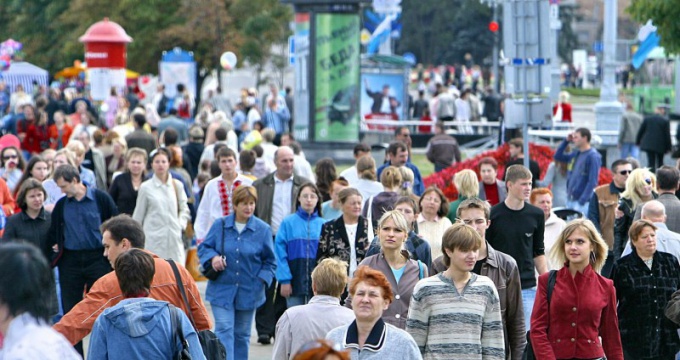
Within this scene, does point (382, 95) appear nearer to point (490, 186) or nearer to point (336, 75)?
point (336, 75)

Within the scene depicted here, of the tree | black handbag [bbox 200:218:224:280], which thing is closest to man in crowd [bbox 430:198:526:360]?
black handbag [bbox 200:218:224:280]

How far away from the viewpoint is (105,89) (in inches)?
1388

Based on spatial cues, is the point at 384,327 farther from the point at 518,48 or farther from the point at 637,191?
the point at 518,48

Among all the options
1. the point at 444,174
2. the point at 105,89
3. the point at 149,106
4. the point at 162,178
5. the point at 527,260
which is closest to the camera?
the point at 527,260

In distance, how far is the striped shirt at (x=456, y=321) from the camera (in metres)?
7.59

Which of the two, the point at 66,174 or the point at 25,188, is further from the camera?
the point at 25,188

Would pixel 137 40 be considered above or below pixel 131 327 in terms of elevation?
above

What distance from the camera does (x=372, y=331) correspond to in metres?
6.62

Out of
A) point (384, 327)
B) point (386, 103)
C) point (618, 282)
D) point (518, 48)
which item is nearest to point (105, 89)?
point (386, 103)

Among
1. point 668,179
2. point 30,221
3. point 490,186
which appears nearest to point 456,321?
point 668,179

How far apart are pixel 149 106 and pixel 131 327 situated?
2608cm

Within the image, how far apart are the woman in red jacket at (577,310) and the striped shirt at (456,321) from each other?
0.83 metres

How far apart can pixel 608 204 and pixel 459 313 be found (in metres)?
6.24

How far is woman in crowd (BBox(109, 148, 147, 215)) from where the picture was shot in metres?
13.8
